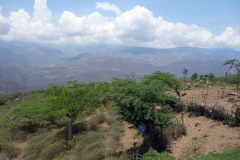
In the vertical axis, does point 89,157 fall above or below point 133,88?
below

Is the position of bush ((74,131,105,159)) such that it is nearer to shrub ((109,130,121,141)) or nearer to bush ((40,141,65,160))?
shrub ((109,130,121,141))

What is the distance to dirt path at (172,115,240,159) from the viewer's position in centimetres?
782

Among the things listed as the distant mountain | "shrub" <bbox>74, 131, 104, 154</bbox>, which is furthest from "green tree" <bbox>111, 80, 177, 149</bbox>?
the distant mountain

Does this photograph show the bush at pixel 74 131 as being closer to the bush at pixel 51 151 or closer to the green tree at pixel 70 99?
the green tree at pixel 70 99

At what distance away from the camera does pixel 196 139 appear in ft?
30.3

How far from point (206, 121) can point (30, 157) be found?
1557 centimetres

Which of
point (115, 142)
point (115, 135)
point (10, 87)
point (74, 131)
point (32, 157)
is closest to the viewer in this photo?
point (32, 157)

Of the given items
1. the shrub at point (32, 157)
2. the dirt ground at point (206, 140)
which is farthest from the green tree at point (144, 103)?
the shrub at point (32, 157)

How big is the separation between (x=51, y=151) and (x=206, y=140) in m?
11.5

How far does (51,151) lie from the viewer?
9781 millimetres

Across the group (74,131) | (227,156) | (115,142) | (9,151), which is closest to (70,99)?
(74,131)

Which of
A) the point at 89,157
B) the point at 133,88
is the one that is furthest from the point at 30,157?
the point at 133,88

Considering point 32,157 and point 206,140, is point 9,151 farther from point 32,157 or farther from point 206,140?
point 206,140

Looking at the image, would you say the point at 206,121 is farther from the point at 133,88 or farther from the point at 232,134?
the point at 133,88
